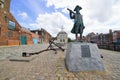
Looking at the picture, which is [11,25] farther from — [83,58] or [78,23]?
[83,58]

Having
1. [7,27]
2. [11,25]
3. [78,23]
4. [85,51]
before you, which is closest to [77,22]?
[78,23]

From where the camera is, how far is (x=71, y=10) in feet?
21.0

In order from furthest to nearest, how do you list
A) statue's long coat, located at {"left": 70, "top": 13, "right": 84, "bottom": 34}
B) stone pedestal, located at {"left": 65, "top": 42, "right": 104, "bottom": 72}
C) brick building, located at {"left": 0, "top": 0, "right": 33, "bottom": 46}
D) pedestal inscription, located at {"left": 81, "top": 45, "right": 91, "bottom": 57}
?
brick building, located at {"left": 0, "top": 0, "right": 33, "bottom": 46} → statue's long coat, located at {"left": 70, "top": 13, "right": 84, "bottom": 34} → pedestal inscription, located at {"left": 81, "top": 45, "right": 91, "bottom": 57} → stone pedestal, located at {"left": 65, "top": 42, "right": 104, "bottom": 72}

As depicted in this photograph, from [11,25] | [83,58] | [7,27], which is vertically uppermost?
[11,25]

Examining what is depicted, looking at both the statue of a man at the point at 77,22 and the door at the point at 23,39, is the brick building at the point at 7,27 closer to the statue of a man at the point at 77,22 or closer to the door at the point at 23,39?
the door at the point at 23,39

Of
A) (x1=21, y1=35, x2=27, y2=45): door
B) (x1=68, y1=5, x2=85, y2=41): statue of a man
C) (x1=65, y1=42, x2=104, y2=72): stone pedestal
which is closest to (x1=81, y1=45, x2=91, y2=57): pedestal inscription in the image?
(x1=65, y1=42, x2=104, y2=72): stone pedestal

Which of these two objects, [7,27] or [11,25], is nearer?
[7,27]

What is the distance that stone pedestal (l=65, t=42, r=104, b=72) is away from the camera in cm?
526

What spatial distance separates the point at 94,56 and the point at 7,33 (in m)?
22.7

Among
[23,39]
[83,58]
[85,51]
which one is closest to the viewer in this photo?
[83,58]

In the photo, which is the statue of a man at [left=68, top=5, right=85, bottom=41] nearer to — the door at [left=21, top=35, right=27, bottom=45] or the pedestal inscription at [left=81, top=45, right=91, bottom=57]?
the pedestal inscription at [left=81, top=45, right=91, bottom=57]

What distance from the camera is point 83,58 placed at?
543cm

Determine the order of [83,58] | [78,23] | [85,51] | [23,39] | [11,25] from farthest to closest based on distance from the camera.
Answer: [23,39]
[11,25]
[78,23]
[85,51]
[83,58]

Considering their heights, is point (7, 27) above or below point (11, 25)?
below
